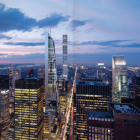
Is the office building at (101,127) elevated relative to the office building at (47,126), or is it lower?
→ elevated

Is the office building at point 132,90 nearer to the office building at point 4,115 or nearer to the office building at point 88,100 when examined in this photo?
the office building at point 88,100

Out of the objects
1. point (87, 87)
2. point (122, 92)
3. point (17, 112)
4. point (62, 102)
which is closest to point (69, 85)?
point (62, 102)

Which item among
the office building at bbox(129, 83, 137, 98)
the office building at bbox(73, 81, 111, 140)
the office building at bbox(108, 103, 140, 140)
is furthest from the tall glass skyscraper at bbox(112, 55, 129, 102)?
the office building at bbox(108, 103, 140, 140)

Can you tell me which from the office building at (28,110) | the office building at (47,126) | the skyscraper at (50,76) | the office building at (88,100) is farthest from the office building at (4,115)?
the skyscraper at (50,76)

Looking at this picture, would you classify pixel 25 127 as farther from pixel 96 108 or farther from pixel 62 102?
pixel 62 102

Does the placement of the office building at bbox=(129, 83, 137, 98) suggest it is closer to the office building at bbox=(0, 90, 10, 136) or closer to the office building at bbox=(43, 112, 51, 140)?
the office building at bbox=(43, 112, 51, 140)

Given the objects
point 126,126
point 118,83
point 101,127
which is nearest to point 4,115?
point 101,127

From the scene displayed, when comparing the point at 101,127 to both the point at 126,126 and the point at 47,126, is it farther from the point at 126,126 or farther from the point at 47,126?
the point at 47,126
